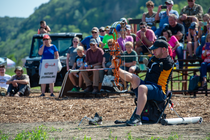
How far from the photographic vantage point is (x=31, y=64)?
11.4 meters

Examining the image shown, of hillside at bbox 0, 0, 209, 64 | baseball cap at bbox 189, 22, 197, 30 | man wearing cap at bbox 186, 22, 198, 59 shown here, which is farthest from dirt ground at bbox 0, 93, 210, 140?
hillside at bbox 0, 0, 209, 64

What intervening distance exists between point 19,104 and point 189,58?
5219mm

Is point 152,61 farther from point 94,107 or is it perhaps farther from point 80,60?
point 80,60

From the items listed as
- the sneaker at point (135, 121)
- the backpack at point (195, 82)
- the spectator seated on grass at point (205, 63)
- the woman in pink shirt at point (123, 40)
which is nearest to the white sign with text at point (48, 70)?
the woman in pink shirt at point (123, 40)

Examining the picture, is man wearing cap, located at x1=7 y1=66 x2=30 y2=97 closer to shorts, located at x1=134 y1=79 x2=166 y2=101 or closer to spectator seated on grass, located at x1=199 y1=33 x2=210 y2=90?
spectator seated on grass, located at x1=199 y1=33 x2=210 y2=90

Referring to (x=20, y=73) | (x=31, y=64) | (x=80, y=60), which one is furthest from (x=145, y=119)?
(x=31, y=64)

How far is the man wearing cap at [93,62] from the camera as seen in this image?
8688 mm

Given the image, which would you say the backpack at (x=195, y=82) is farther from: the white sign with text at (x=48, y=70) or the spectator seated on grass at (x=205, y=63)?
the white sign with text at (x=48, y=70)

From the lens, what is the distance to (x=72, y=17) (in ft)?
361

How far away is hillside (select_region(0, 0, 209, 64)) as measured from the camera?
9875 cm

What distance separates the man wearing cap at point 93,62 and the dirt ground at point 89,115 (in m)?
1.17

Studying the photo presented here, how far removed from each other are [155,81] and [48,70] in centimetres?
497

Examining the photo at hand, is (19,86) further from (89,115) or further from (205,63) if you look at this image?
(205,63)

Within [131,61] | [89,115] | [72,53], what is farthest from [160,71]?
[72,53]
